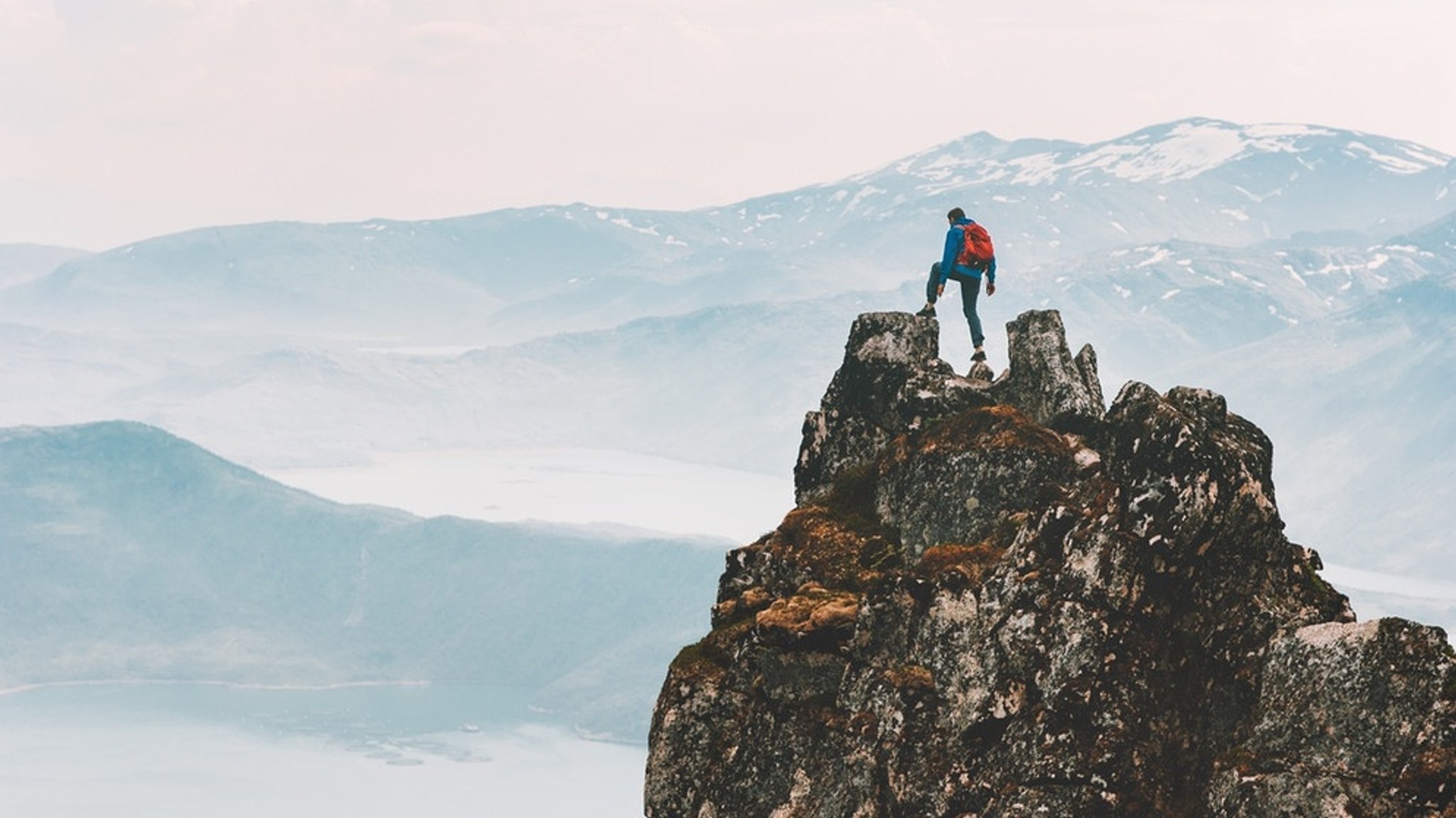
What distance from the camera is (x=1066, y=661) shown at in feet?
113

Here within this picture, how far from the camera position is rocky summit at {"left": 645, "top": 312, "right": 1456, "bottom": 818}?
3103cm

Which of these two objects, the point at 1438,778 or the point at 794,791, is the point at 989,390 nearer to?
the point at 794,791

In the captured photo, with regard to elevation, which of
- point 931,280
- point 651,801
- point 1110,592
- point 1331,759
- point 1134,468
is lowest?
Result: point 651,801

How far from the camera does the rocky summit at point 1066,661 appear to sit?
31.0 m

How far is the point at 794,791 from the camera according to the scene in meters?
38.8

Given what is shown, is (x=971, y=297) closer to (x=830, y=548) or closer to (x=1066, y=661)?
(x=830, y=548)

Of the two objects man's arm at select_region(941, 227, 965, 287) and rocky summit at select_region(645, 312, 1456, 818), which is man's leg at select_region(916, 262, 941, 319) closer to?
man's arm at select_region(941, 227, 965, 287)

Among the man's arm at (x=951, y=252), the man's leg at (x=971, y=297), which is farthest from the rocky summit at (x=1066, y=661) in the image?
the man's arm at (x=951, y=252)

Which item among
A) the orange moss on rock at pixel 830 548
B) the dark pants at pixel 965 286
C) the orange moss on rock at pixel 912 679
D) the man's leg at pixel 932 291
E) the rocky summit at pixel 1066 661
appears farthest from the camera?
the dark pants at pixel 965 286

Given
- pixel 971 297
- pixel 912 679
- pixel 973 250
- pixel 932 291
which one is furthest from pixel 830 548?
pixel 973 250

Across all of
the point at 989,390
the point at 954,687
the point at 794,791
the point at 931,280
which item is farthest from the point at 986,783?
the point at 931,280

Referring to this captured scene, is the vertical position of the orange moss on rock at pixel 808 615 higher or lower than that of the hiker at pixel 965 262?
lower

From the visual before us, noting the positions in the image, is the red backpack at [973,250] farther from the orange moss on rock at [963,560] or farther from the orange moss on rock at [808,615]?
the orange moss on rock at [808,615]

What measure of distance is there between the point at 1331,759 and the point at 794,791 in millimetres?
12071
